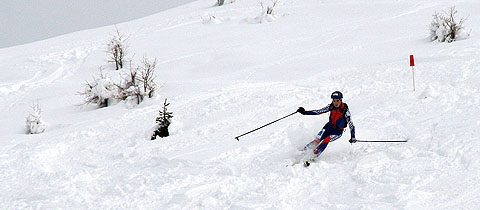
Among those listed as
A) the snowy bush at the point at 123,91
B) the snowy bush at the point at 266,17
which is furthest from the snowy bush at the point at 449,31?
the snowy bush at the point at 123,91

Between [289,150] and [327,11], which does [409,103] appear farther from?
[327,11]

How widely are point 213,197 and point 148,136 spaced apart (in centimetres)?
359

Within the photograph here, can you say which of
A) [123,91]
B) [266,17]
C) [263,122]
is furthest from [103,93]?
[266,17]

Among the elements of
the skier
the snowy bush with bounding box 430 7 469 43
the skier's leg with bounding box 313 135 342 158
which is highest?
the snowy bush with bounding box 430 7 469 43

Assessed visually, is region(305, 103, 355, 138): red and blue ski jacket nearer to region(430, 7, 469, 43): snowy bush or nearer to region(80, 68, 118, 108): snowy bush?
region(80, 68, 118, 108): snowy bush

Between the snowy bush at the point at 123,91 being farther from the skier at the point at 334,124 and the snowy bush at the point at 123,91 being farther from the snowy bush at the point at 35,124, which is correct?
the skier at the point at 334,124

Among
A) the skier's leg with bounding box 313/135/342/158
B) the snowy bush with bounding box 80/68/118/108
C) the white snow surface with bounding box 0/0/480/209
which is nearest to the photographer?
the white snow surface with bounding box 0/0/480/209

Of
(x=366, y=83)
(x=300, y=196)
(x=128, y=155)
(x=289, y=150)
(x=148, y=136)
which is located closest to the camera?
(x=300, y=196)

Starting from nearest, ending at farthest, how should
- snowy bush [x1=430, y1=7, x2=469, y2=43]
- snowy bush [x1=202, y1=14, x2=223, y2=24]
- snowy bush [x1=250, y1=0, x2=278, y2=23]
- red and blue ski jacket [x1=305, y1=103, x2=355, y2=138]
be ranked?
red and blue ski jacket [x1=305, y1=103, x2=355, y2=138] → snowy bush [x1=430, y1=7, x2=469, y2=43] → snowy bush [x1=250, y1=0, x2=278, y2=23] → snowy bush [x1=202, y1=14, x2=223, y2=24]

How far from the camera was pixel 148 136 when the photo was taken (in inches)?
358

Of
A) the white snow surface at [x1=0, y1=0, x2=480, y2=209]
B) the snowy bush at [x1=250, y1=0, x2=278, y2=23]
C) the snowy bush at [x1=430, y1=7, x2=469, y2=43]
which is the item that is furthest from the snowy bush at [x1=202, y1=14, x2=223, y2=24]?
the snowy bush at [x1=430, y1=7, x2=469, y2=43]

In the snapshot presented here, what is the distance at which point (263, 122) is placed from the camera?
889 cm

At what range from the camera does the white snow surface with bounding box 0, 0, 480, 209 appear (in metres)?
5.85

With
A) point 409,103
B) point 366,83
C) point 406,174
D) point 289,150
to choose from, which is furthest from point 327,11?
point 406,174
